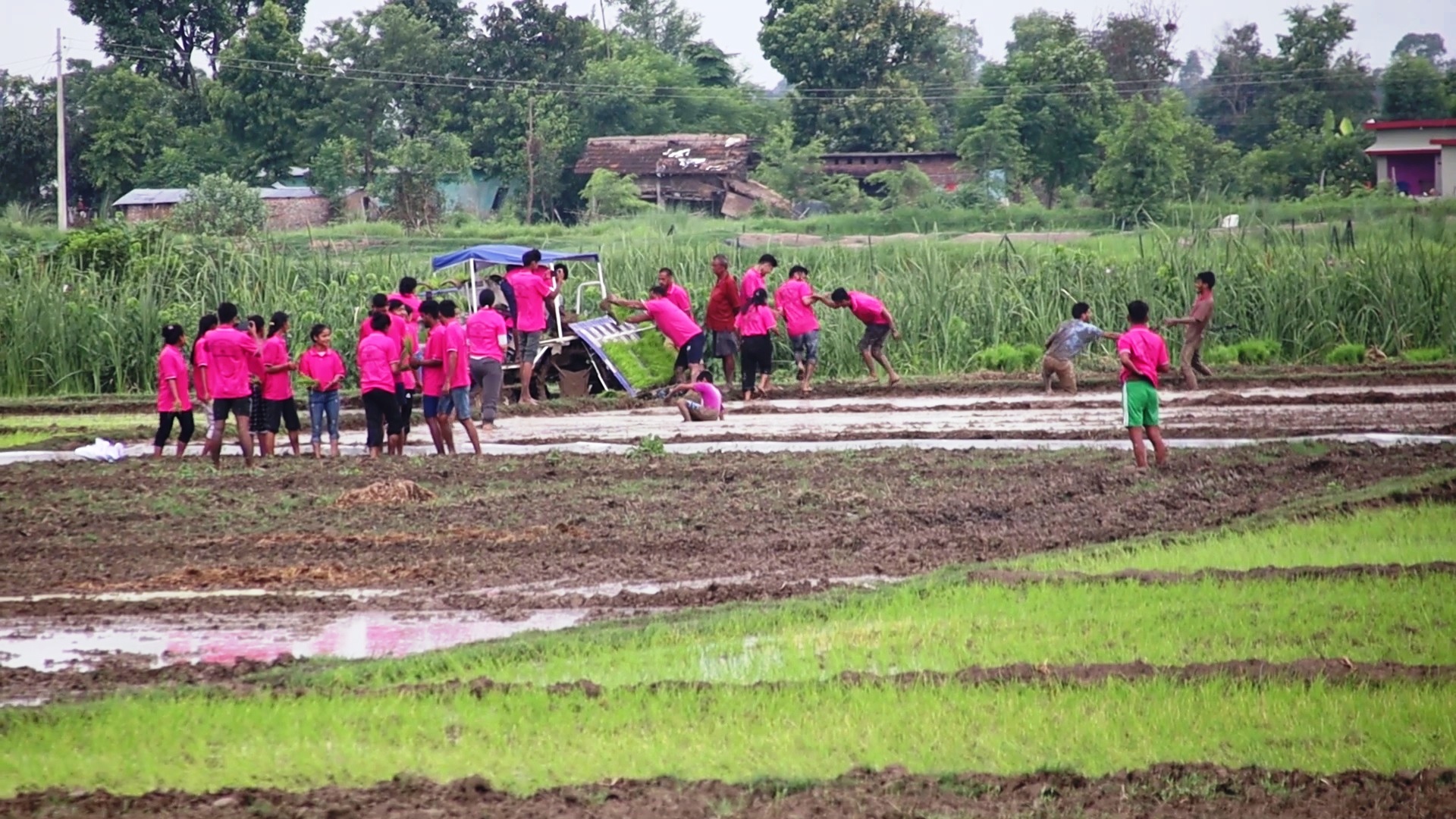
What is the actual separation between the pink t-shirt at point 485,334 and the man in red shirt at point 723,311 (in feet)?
14.8

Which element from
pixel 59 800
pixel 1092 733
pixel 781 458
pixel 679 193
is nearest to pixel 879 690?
pixel 1092 733

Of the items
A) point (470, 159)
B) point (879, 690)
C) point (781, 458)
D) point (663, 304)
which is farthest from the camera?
point (470, 159)

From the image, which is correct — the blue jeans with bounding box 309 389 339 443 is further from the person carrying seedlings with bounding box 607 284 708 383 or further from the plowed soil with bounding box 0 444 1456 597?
the person carrying seedlings with bounding box 607 284 708 383

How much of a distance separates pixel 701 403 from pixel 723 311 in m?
2.75

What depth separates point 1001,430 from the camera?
60.5ft

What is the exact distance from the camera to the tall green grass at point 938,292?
26.1 m

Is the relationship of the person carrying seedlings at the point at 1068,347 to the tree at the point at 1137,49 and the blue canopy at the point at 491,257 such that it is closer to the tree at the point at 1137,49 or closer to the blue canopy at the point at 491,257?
the blue canopy at the point at 491,257

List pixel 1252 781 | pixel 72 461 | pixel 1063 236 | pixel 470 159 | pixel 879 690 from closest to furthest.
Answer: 1. pixel 1252 781
2. pixel 879 690
3. pixel 72 461
4. pixel 1063 236
5. pixel 470 159

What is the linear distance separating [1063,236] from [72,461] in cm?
2882

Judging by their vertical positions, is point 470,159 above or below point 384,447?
above

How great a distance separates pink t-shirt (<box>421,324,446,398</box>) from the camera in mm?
17250

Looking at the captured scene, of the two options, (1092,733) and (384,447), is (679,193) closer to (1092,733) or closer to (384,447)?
Answer: (384,447)

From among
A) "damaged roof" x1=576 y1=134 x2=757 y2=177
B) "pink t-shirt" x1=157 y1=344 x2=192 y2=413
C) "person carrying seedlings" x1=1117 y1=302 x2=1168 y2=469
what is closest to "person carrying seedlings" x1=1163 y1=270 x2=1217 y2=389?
Answer: "person carrying seedlings" x1=1117 y1=302 x2=1168 y2=469

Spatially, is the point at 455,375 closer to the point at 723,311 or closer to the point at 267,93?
the point at 723,311
